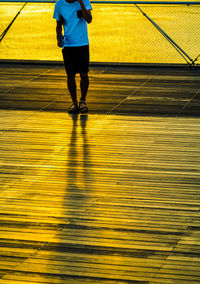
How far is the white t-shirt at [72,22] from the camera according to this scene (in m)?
6.86

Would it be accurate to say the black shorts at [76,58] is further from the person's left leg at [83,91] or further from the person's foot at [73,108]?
the person's foot at [73,108]

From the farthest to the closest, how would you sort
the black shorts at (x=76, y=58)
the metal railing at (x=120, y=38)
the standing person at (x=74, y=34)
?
1. the metal railing at (x=120, y=38)
2. the black shorts at (x=76, y=58)
3. the standing person at (x=74, y=34)

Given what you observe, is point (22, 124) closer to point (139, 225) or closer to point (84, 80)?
point (84, 80)

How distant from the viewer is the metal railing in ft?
52.7

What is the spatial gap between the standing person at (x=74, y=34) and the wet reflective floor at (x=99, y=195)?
51 cm

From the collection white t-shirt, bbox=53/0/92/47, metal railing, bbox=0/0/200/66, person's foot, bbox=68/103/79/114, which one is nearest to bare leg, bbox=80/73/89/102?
person's foot, bbox=68/103/79/114

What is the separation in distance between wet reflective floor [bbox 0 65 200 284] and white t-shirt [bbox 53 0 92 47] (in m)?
0.87

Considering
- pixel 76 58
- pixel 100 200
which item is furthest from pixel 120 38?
pixel 100 200

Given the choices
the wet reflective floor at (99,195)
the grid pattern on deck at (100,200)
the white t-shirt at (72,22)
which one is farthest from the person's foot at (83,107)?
the white t-shirt at (72,22)

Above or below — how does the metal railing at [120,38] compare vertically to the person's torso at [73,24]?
below

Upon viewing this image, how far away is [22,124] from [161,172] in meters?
2.16

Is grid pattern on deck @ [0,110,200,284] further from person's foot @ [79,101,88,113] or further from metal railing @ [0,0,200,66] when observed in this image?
metal railing @ [0,0,200,66]

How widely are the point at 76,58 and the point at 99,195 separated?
9.26 ft

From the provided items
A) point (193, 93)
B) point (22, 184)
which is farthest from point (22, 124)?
point (193, 93)
